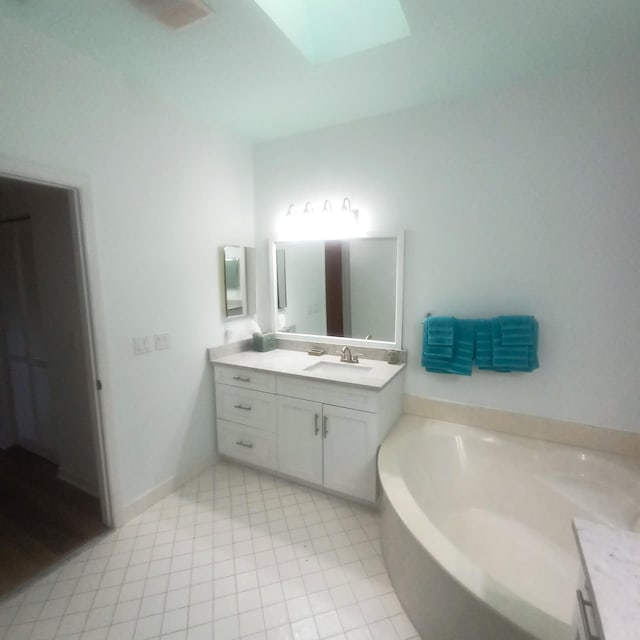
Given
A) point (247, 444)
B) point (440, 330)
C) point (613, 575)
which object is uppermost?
point (440, 330)

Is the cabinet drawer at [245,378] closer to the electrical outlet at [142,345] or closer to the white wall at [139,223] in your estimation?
the white wall at [139,223]

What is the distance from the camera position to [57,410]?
236 centimetres

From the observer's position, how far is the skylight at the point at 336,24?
1460 mm

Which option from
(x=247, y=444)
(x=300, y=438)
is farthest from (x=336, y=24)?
(x=247, y=444)

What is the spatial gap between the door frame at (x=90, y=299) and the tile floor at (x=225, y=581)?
13.2 inches

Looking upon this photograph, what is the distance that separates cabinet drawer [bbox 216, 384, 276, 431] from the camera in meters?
2.29

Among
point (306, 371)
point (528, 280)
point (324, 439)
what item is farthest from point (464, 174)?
point (324, 439)

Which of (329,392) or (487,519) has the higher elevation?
(329,392)

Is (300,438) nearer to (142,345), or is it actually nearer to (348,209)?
(142,345)

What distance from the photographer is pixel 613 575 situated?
65cm

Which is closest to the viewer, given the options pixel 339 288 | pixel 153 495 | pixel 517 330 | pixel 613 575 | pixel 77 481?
pixel 613 575

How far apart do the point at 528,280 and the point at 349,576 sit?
187 centimetres

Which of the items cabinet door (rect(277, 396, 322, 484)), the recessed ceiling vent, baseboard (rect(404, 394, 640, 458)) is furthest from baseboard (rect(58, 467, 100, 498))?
the recessed ceiling vent

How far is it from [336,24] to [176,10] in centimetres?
74
